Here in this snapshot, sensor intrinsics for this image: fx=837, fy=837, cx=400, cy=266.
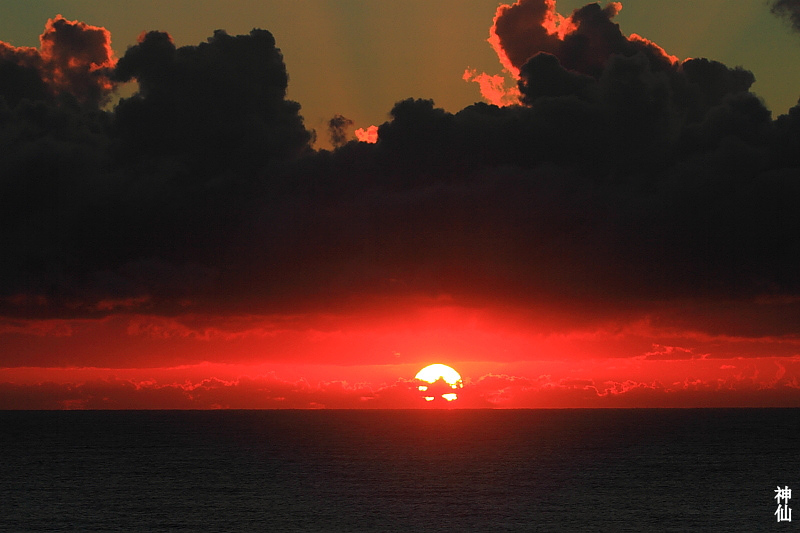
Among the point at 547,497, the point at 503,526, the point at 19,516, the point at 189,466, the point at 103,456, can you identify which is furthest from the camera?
the point at 103,456

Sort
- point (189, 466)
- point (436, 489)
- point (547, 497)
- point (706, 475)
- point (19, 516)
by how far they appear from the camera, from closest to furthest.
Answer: point (19, 516)
point (547, 497)
point (436, 489)
point (706, 475)
point (189, 466)

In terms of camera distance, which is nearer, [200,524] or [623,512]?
[200,524]

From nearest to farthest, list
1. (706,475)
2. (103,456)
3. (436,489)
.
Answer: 1. (436,489)
2. (706,475)
3. (103,456)

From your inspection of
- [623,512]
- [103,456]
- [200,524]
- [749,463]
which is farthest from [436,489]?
[103,456]

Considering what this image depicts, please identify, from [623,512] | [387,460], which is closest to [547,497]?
[623,512]

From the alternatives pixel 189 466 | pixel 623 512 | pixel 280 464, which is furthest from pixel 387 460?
pixel 623 512

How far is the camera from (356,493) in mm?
110875

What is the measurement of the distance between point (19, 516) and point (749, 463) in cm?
12756

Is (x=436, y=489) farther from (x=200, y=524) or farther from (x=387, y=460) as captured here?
(x=387, y=460)

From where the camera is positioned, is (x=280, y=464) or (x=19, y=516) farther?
(x=280, y=464)

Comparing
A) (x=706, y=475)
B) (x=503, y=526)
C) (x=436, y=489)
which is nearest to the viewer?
(x=503, y=526)

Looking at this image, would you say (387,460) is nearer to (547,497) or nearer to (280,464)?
(280,464)

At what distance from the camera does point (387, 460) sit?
163250 millimetres

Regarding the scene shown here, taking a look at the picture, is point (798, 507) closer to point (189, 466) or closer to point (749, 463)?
point (749, 463)
